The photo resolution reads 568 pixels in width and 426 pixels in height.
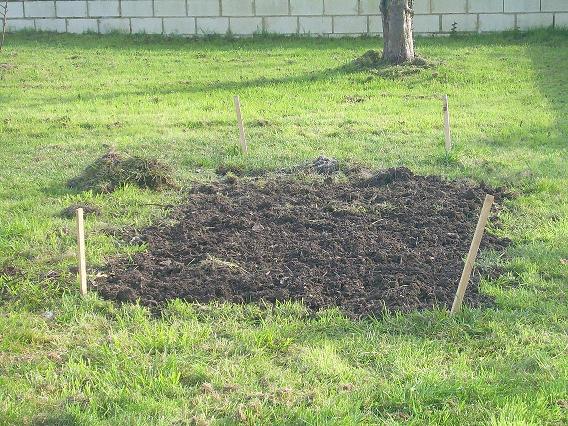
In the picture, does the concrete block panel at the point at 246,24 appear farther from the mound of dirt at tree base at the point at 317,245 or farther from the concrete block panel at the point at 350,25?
the mound of dirt at tree base at the point at 317,245

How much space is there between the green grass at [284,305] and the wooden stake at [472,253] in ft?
0.34

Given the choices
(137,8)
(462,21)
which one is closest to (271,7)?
(137,8)

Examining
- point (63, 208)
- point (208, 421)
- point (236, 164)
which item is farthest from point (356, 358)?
point (236, 164)

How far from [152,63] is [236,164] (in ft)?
25.6

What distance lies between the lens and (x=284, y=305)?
5367mm

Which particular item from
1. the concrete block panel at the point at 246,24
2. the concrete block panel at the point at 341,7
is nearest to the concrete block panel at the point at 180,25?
the concrete block panel at the point at 246,24

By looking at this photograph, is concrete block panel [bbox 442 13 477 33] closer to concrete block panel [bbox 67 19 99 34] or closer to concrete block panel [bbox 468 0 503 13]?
concrete block panel [bbox 468 0 503 13]

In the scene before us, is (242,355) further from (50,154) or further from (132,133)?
(132,133)

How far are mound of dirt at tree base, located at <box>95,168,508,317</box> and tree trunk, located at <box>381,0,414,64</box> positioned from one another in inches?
274

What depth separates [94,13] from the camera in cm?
1883

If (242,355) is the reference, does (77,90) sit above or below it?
above

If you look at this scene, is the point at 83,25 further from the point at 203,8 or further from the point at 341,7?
the point at 341,7

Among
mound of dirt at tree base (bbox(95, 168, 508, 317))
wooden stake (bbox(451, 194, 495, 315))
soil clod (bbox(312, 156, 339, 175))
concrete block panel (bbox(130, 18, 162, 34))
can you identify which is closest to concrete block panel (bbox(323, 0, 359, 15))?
concrete block panel (bbox(130, 18, 162, 34))

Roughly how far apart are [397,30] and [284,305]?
34.0ft
